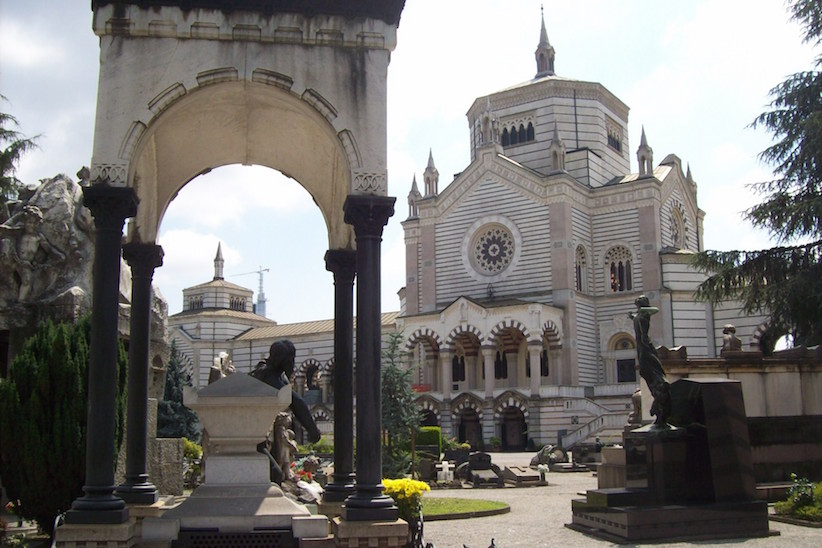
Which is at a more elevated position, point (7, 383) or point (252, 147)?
point (252, 147)

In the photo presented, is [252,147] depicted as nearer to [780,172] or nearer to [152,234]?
[152,234]

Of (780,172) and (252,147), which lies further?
(780,172)

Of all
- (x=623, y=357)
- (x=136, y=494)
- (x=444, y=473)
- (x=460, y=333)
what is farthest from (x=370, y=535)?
(x=623, y=357)

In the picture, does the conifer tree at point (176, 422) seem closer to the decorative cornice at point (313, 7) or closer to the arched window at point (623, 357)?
the decorative cornice at point (313, 7)

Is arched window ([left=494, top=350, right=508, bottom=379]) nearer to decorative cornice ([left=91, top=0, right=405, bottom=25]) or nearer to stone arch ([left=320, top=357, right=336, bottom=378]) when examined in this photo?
stone arch ([left=320, top=357, right=336, bottom=378])

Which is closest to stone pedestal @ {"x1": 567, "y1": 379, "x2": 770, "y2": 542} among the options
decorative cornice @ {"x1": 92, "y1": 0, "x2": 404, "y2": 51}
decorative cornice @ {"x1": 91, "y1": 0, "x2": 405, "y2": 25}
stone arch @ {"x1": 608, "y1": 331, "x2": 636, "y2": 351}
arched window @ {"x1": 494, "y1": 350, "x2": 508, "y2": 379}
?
decorative cornice @ {"x1": 92, "y1": 0, "x2": 404, "y2": 51}

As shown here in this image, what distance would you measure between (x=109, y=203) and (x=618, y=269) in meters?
46.9

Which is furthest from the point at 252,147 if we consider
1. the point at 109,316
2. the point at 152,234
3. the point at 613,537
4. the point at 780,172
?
the point at 780,172

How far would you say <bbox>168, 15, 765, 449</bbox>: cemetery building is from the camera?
161 ft

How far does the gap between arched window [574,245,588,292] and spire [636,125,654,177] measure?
20.6 feet

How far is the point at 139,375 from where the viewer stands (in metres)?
11.6

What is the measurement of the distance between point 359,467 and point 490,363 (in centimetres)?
4077

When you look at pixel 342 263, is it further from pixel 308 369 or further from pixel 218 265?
pixel 218 265

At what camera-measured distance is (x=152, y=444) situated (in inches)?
549
